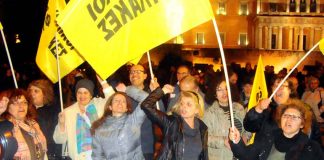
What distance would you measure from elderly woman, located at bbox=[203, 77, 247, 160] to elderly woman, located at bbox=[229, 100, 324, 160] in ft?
2.73

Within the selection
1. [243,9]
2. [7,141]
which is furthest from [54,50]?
[243,9]

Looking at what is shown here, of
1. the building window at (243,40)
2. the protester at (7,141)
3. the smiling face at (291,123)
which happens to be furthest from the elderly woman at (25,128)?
the building window at (243,40)

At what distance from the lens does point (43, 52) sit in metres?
6.54

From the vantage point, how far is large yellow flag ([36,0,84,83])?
6.37 meters

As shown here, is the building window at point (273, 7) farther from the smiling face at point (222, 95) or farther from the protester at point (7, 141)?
the protester at point (7, 141)

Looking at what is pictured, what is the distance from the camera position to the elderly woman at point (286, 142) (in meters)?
4.43

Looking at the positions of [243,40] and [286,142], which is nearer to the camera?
[286,142]

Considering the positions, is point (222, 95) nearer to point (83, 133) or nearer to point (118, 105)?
point (118, 105)

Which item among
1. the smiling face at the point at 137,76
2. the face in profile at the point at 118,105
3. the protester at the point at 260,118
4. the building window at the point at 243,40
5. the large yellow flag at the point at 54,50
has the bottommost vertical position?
the protester at the point at 260,118

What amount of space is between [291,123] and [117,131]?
1.77 meters

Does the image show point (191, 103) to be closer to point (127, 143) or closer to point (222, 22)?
point (127, 143)

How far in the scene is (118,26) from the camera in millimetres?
4961

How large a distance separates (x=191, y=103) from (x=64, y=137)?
156 centimetres

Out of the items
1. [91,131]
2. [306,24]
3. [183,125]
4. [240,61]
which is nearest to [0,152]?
[91,131]
